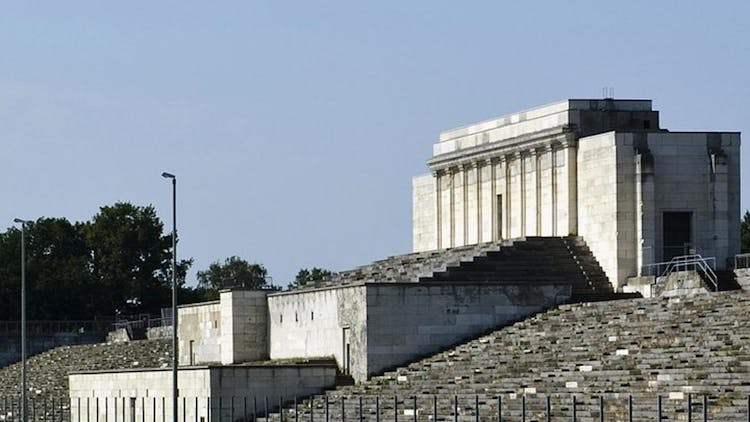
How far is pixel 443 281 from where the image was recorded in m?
81.4

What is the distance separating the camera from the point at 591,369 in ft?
215

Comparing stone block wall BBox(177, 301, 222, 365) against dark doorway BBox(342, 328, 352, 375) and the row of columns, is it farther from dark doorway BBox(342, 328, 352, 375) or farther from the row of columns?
dark doorway BBox(342, 328, 352, 375)

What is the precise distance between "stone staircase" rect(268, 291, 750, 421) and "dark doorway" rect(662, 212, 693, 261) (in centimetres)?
598

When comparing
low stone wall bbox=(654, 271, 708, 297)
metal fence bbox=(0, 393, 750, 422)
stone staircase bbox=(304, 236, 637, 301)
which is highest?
stone staircase bbox=(304, 236, 637, 301)

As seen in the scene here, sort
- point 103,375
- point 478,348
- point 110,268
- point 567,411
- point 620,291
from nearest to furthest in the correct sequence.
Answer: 1. point 567,411
2. point 478,348
3. point 620,291
4. point 103,375
5. point 110,268

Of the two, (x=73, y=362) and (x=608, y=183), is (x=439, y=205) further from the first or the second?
(x=73, y=362)

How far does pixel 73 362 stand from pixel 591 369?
2232 inches

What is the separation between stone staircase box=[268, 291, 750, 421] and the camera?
57750 mm

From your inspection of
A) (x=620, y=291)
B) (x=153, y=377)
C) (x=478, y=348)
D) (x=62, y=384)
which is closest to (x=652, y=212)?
(x=620, y=291)

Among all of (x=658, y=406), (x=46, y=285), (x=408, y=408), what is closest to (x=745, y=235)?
(x=46, y=285)

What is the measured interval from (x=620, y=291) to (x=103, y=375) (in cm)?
2138

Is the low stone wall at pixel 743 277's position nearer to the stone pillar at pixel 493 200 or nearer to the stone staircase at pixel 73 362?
the stone pillar at pixel 493 200

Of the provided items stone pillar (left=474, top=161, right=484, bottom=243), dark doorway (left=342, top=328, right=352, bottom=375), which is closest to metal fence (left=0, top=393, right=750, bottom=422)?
dark doorway (left=342, top=328, right=352, bottom=375)

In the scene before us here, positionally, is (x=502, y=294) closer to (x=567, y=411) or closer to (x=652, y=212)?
(x=652, y=212)
